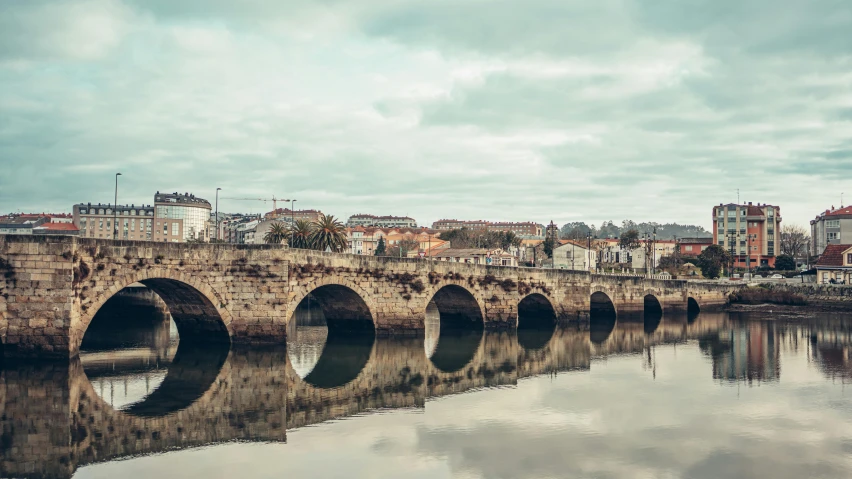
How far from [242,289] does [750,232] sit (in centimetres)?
9747

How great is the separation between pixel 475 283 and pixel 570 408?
2074 centimetres

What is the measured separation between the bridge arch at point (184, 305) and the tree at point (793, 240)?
11250cm

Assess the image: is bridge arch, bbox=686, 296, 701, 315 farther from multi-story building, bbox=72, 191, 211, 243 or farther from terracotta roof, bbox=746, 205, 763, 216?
multi-story building, bbox=72, 191, 211, 243

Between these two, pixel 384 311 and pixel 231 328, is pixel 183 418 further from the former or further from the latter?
pixel 384 311

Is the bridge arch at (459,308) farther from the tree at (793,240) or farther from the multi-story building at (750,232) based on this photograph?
the tree at (793,240)

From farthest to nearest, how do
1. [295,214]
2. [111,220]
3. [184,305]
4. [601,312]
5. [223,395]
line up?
→ [295,214] → [111,220] → [601,312] → [184,305] → [223,395]

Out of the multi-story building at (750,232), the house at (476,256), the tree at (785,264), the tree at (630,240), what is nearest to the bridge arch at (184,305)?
the house at (476,256)

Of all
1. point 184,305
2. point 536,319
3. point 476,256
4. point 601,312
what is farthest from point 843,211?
point 184,305

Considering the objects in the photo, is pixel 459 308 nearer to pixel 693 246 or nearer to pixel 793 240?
pixel 693 246

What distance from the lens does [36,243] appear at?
29.8 metres

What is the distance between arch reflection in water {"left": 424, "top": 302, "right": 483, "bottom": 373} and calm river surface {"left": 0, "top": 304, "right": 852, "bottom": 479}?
1.13 feet

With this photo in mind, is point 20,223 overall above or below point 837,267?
above

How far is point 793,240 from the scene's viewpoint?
132 m

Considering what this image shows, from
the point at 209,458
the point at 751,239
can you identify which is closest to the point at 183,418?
the point at 209,458
